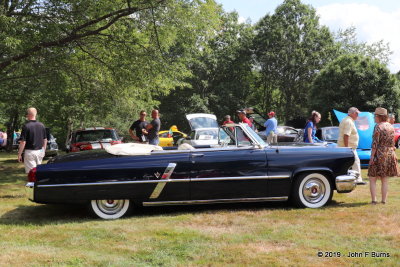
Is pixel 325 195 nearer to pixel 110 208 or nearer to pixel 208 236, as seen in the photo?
pixel 208 236

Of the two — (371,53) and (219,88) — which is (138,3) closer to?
(219,88)

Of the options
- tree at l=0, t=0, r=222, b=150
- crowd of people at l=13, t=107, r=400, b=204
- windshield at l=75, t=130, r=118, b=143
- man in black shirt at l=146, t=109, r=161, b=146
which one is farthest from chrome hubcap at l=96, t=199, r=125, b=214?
windshield at l=75, t=130, r=118, b=143

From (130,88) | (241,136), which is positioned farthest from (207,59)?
(241,136)

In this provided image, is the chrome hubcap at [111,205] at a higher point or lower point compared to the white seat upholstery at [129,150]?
lower

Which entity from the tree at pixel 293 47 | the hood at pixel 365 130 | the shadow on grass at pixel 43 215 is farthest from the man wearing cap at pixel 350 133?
the tree at pixel 293 47

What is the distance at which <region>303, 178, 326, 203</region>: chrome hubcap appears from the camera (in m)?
6.27

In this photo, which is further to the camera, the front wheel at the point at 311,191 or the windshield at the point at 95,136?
the windshield at the point at 95,136

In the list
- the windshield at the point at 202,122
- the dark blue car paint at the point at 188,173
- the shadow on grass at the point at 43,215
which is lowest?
the shadow on grass at the point at 43,215

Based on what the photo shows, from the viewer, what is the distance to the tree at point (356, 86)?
2984cm

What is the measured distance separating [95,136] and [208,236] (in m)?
8.67

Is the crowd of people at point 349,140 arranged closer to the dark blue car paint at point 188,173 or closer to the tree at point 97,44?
the dark blue car paint at point 188,173

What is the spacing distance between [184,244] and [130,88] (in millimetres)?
8999

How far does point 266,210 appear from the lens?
242 inches

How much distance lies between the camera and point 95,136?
12.6m
